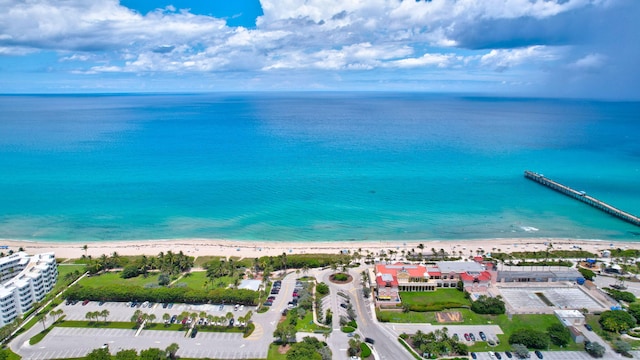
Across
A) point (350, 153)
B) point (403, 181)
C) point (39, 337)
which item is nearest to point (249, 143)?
point (350, 153)

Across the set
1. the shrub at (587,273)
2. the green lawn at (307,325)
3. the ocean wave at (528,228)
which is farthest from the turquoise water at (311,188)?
the green lawn at (307,325)

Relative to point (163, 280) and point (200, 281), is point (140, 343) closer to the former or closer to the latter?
point (163, 280)

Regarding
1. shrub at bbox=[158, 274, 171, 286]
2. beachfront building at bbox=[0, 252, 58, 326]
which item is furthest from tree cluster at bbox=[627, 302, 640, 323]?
beachfront building at bbox=[0, 252, 58, 326]

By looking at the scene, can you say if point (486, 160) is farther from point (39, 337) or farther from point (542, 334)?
point (39, 337)

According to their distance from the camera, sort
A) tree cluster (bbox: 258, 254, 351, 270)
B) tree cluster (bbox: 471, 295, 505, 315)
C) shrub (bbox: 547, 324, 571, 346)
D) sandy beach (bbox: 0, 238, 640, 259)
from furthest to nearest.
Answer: sandy beach (bbox: 0, 238, 640, 259)
tree cluster (bbox: 258, 254, 351, 270)
tree cluster (bbox: 471, 295, 505, 315)
shrub (bbox: 547, 324, 571, 346)

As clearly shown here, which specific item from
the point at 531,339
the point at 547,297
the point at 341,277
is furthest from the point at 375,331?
the point at 547,297

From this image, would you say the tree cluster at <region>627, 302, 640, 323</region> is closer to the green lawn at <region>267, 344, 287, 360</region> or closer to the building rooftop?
the building rooftop
